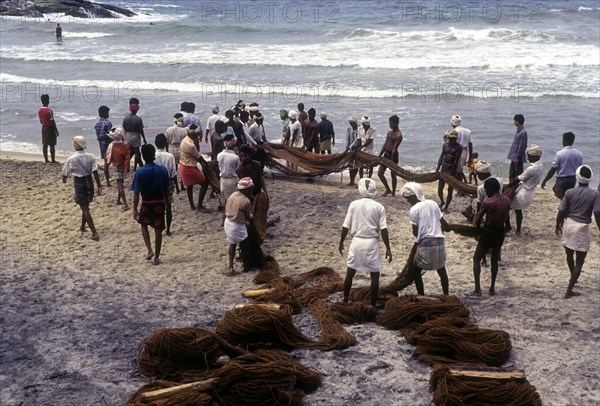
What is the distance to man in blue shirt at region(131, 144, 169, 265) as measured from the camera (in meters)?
9.86

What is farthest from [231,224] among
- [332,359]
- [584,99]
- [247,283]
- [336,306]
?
[584,99]

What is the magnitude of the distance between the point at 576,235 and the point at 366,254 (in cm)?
274

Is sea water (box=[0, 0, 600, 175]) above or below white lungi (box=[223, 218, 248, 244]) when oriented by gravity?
above

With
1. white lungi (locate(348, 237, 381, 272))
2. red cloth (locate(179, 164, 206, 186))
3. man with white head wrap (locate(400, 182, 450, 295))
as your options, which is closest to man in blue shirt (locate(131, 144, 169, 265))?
red cloth (locate(179, 164, 206, 186))

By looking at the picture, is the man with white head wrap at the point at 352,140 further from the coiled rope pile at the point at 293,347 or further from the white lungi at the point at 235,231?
the coiled rope pile at the point at 293,347

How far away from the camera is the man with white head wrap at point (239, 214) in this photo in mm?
9789

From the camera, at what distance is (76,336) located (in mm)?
8055

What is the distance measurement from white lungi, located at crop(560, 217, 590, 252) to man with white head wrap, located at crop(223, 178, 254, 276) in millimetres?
4007

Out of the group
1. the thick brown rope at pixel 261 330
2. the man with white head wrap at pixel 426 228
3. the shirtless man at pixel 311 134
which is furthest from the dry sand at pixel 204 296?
the shirtless man at pixel 311 134

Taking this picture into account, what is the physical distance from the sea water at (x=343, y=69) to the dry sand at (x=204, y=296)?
18.1ft

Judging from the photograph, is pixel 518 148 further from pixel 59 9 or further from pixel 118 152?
pixel 59 9

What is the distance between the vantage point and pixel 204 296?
9.35 m

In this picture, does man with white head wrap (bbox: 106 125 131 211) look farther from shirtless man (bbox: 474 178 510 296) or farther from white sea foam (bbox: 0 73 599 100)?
white sea foam (bbox: 0 73 599 100)

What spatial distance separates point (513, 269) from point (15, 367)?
261 inches
